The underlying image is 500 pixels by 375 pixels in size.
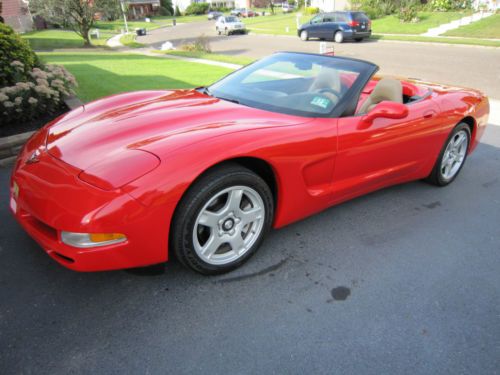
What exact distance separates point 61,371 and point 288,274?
1.36 meters

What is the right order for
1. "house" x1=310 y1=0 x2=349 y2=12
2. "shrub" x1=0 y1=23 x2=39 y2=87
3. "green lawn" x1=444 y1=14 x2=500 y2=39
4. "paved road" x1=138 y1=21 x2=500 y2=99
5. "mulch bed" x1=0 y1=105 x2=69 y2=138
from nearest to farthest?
"mulch bed" x1=0 y1=105 x2=69 y2=138, "shrub" x1=0 y1=23 x2=39 y2=87, "paved road" x1=138 y1=21 x2=500 y2=99, "green lawn" x1=444 y1=14 x2=500 y2=39, "house" x1=310 y1=0 x2=349 y2=12

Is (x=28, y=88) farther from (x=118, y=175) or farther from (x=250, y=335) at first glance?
(x=250, y=335)

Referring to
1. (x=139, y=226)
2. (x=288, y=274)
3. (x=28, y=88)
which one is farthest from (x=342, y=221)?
(x=28, y=88)

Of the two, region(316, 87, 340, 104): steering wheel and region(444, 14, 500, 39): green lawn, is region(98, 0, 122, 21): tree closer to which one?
region(444, 14, 500, 39): green lawn

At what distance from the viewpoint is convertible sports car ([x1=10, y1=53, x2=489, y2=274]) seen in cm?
195

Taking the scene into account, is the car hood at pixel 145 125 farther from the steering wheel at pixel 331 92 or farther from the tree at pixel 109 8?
the tree at pixel 109 8

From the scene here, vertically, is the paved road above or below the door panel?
below

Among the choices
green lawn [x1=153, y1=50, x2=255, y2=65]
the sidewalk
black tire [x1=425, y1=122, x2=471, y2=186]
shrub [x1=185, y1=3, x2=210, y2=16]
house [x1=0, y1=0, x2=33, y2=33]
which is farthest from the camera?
shrub [x1=185, y1=3, x2=210, y2=16]

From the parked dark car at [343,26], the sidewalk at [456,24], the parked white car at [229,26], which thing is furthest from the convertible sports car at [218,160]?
the parked white car at [229,26]

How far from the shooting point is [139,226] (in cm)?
194

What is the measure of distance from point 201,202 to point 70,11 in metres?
22.1

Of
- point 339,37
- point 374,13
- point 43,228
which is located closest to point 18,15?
point 339,37

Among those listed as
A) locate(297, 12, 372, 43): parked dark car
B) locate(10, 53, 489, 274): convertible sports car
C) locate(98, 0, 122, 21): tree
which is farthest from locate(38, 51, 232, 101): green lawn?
locate(297, 12, 372, 43): parked dark car

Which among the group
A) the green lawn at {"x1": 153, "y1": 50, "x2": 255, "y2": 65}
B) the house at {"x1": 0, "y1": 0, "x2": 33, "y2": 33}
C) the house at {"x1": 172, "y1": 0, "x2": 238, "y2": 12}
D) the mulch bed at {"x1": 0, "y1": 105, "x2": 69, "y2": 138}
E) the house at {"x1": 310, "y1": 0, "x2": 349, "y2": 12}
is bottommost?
the green lawn at {"x1": 153, "y1": 50, "x2": 255, "y2": 65}
